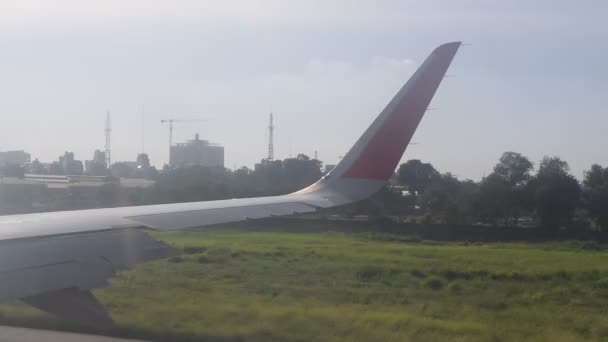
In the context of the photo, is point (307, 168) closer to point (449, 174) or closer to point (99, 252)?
point (449, 174)

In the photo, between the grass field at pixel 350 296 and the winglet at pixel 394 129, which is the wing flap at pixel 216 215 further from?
the grass field at pixel 350 296

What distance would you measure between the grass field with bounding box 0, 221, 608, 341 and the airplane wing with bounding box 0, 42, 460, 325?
1.38 meters

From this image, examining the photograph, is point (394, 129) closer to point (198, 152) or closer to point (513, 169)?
point (513, 169)

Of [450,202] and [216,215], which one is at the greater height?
[450,202]

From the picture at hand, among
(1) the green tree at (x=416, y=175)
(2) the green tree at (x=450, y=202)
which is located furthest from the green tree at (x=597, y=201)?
(1) the green tree at (x=416, y=175)

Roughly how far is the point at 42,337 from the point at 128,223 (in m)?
2.55

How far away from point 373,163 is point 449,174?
2448 centimetres

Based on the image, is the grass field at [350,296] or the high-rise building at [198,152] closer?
the grass field at [350,296]

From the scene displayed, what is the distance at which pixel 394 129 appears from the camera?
6723mm

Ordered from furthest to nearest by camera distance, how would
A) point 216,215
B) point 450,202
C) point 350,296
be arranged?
1. point 450,202
2. point 350,296
3. point 216,215

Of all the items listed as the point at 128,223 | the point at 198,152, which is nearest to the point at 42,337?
the point at 128,223

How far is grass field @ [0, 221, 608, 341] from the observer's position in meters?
7.38

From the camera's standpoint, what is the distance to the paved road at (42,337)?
6970 mm

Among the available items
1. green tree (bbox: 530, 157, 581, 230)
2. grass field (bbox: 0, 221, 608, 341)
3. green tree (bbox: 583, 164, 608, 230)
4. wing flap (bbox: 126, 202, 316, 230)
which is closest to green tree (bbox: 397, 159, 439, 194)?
green tree (bbox: 530, 157, 581, 230)
